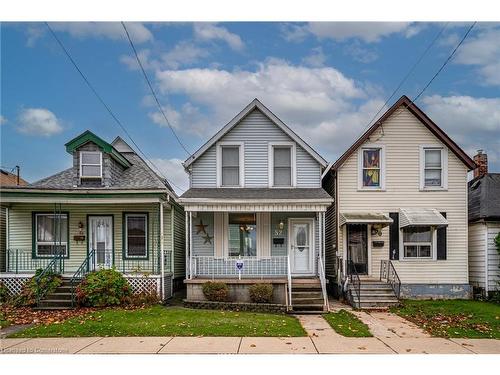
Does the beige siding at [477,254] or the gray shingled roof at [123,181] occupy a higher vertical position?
the gray shingled roof at [123,181]

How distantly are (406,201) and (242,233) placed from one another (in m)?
6.00

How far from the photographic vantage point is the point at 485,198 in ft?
58.5

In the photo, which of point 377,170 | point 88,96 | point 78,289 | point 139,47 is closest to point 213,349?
point 78,289

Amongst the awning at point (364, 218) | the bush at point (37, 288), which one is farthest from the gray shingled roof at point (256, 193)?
the bush at point (37, 288)

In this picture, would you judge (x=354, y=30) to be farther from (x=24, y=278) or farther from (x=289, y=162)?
(x=24, y=278)

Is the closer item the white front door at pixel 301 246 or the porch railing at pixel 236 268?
the porch railing at pixel 236 268

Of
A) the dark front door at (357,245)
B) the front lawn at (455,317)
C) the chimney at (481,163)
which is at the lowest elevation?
the front lawn at (455,317)

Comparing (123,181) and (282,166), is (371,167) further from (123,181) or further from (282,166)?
(123,181)

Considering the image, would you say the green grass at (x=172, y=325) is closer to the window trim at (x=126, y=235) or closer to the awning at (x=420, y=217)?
the window trim at (x=126, y=235)

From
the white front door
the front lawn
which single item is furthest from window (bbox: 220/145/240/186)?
the front lawn

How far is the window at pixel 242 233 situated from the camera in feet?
56.5

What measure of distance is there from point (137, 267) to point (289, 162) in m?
6.56

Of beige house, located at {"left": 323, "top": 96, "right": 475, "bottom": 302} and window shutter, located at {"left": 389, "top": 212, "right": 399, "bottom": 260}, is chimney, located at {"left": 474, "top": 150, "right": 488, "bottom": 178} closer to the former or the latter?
beige house, located at {"left": 323, "top": 96, "right": 475, "bottom": 302}

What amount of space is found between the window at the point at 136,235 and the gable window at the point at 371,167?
798 centimetres
